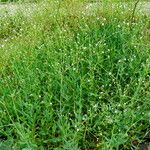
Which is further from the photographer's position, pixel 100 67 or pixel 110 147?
pixel 100 67

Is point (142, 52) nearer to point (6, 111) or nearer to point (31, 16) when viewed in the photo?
point (6, 111)

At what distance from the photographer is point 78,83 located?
3.46m

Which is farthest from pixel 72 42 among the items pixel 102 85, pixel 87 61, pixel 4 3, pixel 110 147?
pixel 4 3

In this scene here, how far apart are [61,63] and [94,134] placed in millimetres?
664

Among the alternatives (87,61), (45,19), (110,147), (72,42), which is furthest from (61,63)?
(45,19)

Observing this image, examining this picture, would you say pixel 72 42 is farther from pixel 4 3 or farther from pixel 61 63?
pixel 4 3

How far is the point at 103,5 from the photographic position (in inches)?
191

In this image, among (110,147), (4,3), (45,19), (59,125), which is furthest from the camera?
(4,3)

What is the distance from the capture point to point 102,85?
340 cm

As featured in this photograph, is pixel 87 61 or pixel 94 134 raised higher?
pixel 87 61

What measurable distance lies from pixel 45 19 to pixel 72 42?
85 cm

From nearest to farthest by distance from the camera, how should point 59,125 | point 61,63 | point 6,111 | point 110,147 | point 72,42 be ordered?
point 110,147 < point 59,125 < point 6,111 < point 61,63 < point 72,42

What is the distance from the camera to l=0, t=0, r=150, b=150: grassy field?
9.74 ft

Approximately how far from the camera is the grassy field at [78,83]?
2.97m
